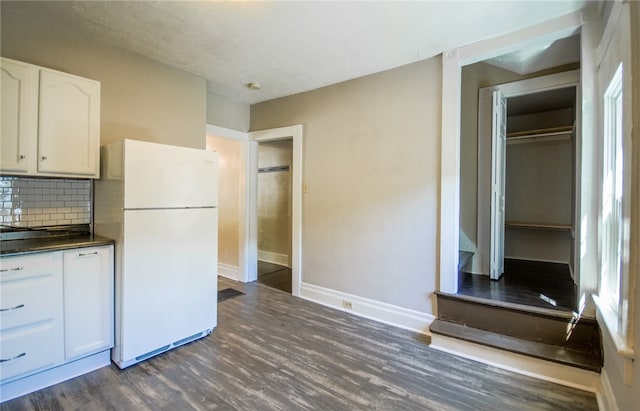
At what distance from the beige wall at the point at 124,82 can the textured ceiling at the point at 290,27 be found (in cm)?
8

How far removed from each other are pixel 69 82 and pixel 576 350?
4147 mm

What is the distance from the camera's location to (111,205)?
228cm

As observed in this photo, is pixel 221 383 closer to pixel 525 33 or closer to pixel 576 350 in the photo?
pixel 576 350

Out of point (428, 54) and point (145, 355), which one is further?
point (428, 54)

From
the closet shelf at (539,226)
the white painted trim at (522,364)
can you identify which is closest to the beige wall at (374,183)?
the white painted trim at (522,364)

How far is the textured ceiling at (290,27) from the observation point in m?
2.03

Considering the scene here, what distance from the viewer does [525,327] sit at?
7.54ft

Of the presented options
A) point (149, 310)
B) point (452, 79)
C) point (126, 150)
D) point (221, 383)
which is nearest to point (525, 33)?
point (452, 79)

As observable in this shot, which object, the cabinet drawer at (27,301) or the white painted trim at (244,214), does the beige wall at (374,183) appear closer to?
the white painted trim at (244,214)

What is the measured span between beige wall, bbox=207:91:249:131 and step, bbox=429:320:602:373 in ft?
11.2

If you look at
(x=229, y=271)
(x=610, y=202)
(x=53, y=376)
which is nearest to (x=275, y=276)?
(x=229, y=271)

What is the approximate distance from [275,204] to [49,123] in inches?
150

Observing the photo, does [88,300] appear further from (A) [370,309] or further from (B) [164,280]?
(A) [370,309]

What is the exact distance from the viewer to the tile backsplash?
217 centimetres
